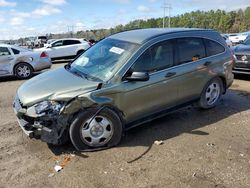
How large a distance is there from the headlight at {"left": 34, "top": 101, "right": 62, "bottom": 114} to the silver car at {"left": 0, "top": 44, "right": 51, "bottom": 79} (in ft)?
26.8

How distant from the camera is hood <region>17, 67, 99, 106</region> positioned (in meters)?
4.49

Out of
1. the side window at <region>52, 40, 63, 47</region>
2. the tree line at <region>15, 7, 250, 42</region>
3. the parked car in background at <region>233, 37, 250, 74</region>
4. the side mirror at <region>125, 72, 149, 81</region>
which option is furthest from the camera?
the tree line at <region>15, 7, 250, 42</region>

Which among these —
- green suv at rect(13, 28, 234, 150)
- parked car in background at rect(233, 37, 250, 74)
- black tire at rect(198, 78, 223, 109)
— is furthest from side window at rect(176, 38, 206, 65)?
parked car in background at rect(233, 37, 250, 74)

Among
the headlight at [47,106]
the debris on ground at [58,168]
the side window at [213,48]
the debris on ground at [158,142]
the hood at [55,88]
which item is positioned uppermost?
the side window at [213,48]

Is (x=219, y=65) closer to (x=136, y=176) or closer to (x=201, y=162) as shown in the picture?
(x=201, y=162)

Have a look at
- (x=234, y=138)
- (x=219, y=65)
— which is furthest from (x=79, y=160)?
(x=219, y=65)

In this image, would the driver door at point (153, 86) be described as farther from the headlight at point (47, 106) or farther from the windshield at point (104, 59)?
the headlight at point (47, 106)

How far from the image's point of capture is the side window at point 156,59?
5.07m

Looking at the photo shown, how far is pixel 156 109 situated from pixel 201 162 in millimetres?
1323

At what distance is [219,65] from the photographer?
6445 millimetres

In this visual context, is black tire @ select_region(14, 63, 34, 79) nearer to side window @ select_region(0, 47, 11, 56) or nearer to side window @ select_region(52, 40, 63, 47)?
side window @ select_region(0, 47, 11, 56)

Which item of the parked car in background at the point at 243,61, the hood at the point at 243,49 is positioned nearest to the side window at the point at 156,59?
the parked car in background at the point at 243,61

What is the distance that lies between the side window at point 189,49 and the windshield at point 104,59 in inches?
38.1

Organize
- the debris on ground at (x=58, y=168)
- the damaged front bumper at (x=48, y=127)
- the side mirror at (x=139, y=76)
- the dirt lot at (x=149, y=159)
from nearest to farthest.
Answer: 1. the dirt lot at (x=149, y=159)
2. the debris on ground at (x=58, y=168)
3. the damaged front bumper at (x=48, y=127)
4. the side mirror at (x=139, y=76)
